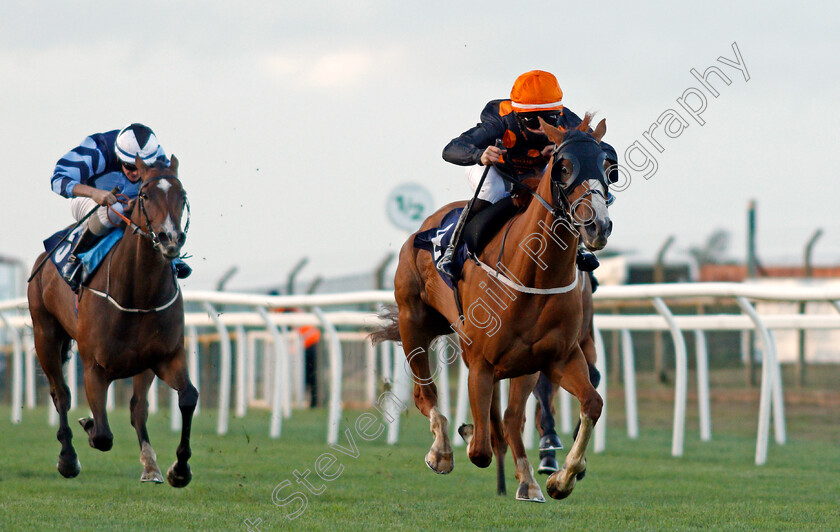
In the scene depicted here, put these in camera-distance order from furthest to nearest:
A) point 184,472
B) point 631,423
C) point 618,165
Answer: point 631,423 → point 184,472 → point 618,165

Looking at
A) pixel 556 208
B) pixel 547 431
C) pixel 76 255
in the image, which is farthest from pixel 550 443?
pixel 76 255

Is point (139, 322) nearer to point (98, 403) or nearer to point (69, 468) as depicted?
point (98, 403)

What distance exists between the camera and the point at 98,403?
238 inches

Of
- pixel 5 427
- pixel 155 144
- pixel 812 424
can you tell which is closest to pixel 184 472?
pixel 155 144

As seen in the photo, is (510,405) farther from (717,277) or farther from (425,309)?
(717,277)

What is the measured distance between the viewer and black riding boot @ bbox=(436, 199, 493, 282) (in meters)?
5.30

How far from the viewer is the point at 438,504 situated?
5.40 m

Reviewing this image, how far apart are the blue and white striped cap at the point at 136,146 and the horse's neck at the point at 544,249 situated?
8.21 ft

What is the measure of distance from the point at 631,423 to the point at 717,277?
9106mm

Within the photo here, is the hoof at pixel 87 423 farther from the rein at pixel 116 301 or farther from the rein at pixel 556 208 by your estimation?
the rein at pixel 556 208

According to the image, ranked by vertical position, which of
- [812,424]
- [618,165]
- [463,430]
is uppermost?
[618,165]

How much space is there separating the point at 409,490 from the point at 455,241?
4.72ft

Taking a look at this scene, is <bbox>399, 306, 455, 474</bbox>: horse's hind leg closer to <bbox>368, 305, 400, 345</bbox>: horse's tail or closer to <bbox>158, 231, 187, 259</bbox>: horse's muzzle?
<bbox>368, 305, 400, 345</bbox>: horse's tail

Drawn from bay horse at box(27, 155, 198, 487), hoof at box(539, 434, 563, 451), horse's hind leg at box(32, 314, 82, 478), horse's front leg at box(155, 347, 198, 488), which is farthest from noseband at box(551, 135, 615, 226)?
horse's hind leg at box(32, 314, 82, 478)
